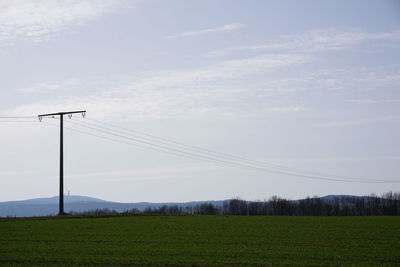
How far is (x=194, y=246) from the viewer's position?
35469 mm

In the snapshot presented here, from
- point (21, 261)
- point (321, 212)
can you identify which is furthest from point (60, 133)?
point (321, 212)

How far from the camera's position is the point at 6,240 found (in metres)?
39.2

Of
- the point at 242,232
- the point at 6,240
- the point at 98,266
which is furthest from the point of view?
the point at 242,232

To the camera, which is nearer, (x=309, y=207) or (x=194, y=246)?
(x=194, y=246)

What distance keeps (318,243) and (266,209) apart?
107714 mm

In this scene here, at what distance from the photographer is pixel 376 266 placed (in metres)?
27.1

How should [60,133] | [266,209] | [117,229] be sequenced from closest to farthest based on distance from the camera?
[117,229], [60,133], [266,209]

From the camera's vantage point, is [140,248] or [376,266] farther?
[140,248]

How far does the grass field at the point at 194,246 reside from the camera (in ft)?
94.6

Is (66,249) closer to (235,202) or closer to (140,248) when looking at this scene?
(140,248)

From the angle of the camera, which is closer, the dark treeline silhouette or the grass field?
the grass field

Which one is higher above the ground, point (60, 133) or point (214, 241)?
point (60, 133)

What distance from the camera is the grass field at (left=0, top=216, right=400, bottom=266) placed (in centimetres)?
2883

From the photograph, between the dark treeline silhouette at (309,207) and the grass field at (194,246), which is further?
the dark treeline silhouette at (309,207)
